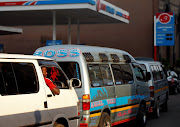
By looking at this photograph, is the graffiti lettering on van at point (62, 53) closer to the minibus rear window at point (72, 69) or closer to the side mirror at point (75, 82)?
the minibus rear window at point (72, 69)

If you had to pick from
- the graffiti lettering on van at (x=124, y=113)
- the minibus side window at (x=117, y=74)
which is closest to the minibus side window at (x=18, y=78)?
the minibus side window at (x=117, y=74)

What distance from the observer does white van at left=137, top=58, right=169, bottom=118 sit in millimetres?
14773

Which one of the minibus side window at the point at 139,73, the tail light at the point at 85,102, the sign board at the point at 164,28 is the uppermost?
the sign board at the point at 164,28

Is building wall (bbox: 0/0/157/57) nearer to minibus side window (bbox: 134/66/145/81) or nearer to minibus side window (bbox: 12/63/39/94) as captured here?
minibus side window (bbox: 134/66/145/81)

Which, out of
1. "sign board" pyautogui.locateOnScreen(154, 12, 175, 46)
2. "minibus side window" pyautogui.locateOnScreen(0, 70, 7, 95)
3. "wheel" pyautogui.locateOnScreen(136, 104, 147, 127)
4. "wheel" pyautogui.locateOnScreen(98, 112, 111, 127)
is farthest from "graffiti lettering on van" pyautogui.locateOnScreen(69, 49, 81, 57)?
"sign board" pyautogui.locateOnScreen(154, 12, 175, 46)

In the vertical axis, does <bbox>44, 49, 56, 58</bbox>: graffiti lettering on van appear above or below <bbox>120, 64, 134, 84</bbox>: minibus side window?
above

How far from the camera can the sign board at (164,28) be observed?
34.2 meters

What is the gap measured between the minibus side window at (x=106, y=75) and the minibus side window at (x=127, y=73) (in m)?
1.09

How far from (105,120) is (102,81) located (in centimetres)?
97

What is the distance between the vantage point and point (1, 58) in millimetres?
6637

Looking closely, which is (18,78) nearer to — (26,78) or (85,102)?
(26,78)

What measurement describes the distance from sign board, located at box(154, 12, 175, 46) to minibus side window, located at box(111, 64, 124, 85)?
23.3 meters

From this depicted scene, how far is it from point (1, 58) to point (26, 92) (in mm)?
808

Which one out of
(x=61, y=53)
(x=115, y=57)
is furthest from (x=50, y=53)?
(x=115, y=57)
